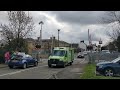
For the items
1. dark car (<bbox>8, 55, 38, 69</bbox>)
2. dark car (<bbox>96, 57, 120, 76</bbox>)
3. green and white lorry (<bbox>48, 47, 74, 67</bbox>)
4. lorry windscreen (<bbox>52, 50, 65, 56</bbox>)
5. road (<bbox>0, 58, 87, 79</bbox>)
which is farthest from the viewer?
lorry windscreen (<bbox>52, 50, 65, 56</bbox>)

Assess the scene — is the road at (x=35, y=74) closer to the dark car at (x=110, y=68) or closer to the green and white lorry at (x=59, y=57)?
the dark car at (x=110, y=68)

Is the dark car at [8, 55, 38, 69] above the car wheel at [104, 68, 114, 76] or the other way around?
above

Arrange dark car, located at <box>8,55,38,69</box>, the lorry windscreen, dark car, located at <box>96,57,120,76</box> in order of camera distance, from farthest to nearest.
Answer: the lorry windscreen → dark car, located at <box>8,55,38,69</box> → dark car, located at <box>96,57,120,76</box>

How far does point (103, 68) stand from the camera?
61.1ft

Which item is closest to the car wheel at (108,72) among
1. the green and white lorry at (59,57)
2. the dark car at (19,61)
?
the dark car at (19,61)

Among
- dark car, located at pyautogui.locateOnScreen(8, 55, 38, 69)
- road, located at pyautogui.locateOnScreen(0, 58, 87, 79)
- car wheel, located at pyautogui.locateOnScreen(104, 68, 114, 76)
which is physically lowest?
road, located at pyautogui.locateOnScreen(0, 58, 87, 79)

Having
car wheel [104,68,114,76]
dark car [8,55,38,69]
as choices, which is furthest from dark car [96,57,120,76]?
dark car [8,55,38,69]

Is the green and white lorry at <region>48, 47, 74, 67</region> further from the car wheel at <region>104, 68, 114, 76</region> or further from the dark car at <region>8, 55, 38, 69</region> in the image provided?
the car wheel at <region>104, 68, 114, 76</region>

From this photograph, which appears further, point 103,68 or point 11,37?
point 11,37
